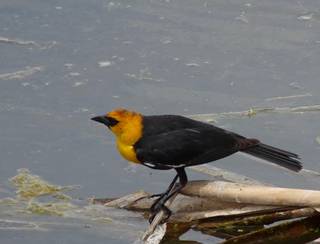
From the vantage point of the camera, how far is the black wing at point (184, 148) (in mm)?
5531

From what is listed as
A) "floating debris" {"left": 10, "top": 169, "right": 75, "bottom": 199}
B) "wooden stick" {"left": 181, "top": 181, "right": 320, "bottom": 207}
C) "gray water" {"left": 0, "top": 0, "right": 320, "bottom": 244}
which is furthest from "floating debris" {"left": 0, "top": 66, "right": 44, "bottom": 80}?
"wooden stick" {"left": 181, "top": 181, "right": 320, "bottom": 207}

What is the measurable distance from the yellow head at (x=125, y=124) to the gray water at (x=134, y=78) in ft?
1.50

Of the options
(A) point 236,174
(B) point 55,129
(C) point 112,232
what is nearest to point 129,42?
(B) point 55,129

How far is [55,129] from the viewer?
261 inches

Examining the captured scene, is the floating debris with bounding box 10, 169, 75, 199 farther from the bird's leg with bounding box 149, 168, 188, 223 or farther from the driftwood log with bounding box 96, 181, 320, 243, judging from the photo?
the bird's leg with bounding box 149, 168, 188, 223

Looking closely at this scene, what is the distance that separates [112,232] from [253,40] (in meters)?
2.89

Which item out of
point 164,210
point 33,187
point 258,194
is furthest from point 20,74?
point 258,194

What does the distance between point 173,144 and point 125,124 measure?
278 mm

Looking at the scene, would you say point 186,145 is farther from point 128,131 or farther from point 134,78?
point 134,78

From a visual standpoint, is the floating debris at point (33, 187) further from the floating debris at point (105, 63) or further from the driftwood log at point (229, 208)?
the floating debris at point (105, 63)

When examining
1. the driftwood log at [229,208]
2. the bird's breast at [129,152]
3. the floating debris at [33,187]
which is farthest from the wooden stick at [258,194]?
the floating debris at [33,187]

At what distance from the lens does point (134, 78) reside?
7.32 meters

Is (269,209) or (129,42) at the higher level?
(129,42)

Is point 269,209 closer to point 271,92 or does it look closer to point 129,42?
point 271,92
